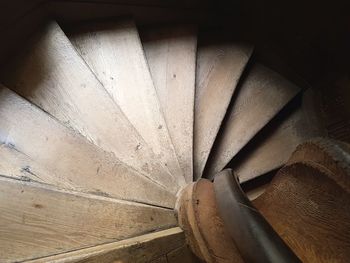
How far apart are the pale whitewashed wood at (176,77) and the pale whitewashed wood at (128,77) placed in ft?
0.46

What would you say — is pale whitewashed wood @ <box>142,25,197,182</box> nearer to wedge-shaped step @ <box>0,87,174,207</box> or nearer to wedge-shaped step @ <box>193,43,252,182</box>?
wedge-shaped step @ <box>193,43,252,182</box>

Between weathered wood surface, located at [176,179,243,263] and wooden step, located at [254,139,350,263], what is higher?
weathered wood surface, located at [176,179,243,263]

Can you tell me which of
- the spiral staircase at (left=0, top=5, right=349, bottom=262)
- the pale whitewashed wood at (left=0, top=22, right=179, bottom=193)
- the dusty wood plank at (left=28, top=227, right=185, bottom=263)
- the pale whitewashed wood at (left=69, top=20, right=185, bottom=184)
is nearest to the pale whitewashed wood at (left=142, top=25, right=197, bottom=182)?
the spiral staircase at (left=0, top=5, right=349, bottom=262)

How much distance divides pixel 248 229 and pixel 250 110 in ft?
3.96

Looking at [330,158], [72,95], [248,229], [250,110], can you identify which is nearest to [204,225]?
[248,229]

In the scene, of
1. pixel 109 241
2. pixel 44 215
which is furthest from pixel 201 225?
pixel 44 215

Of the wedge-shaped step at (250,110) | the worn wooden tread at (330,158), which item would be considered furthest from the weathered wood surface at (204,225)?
the wedge-shaped step at (250,110)

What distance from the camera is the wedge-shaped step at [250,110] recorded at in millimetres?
1836

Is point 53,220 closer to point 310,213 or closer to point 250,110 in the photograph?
point 310,213

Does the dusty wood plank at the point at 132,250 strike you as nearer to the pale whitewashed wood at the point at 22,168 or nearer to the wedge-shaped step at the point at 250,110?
A: the pale whitewashed wood at the point at 22,168

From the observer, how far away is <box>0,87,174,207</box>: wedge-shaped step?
1.05 metres

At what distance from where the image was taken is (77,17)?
4.96 ft

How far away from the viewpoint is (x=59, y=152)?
1.10 m

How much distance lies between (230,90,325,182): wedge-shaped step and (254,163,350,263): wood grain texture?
98 cm
